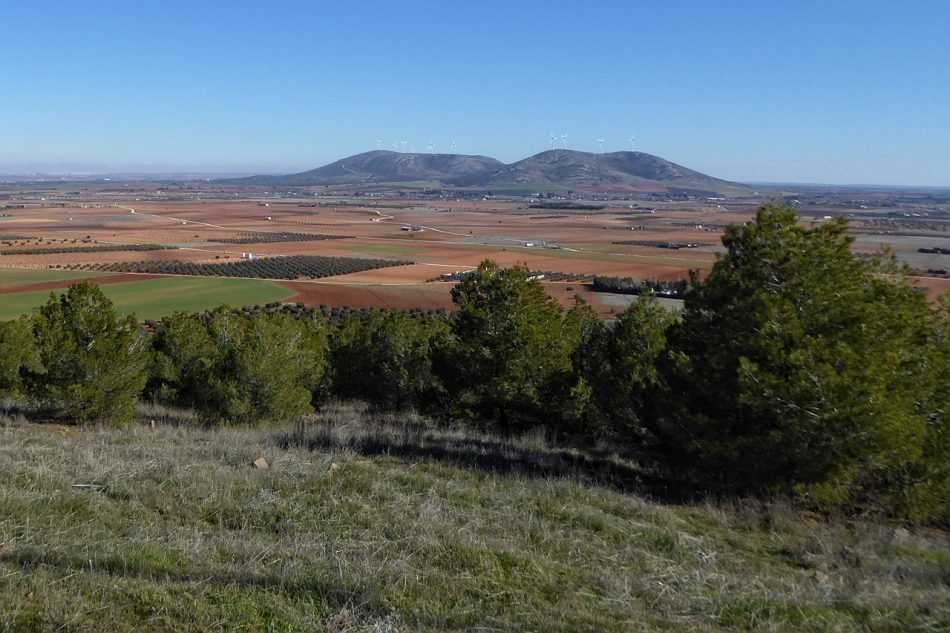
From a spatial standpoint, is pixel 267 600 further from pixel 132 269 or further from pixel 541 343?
pixel 132 269

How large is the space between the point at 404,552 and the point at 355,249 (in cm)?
9385

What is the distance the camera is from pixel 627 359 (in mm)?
18781

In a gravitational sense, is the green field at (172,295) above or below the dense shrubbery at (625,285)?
below

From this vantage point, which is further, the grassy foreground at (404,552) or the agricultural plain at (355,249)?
the agricultural plain at (355,249)

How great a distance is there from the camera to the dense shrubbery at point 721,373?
1102cm

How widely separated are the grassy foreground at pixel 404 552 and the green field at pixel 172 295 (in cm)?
4459

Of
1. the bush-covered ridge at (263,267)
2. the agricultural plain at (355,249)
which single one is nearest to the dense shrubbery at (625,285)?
the agricultural plain at (355,249)

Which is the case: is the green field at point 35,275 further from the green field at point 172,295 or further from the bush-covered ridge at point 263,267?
the bush-covered ridge at point 263,267

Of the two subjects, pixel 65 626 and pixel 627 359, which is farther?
pixel 627 359

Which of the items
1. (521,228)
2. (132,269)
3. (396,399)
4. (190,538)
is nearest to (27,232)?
(132,269)

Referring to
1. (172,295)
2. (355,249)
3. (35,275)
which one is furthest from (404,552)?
(355,249)

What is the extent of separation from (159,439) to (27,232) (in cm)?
12280

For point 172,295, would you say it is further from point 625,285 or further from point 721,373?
point 721,373

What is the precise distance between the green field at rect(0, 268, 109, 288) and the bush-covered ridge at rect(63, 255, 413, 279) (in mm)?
4029
